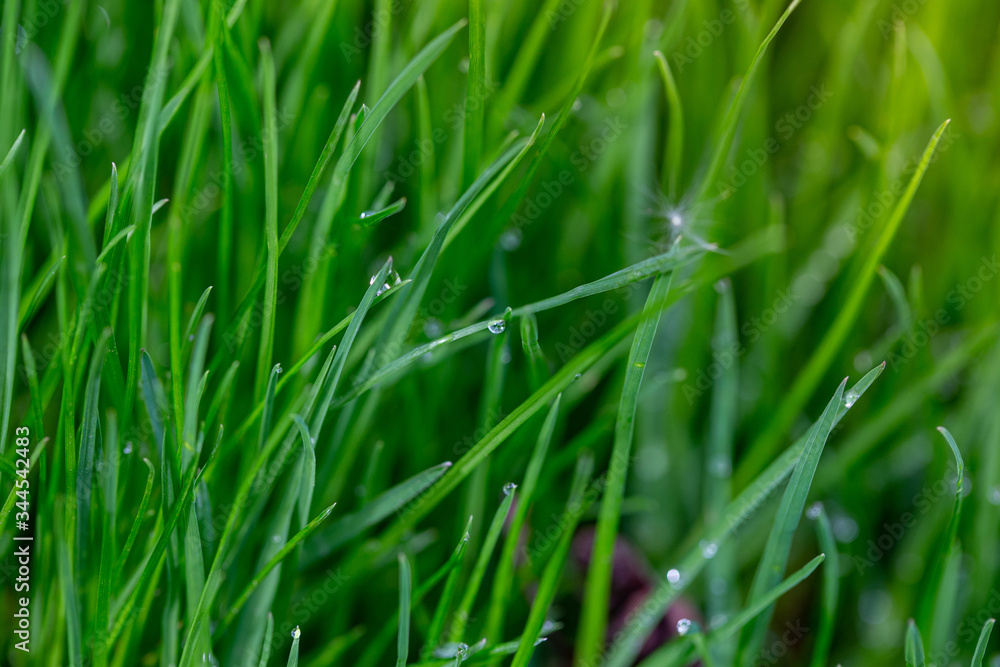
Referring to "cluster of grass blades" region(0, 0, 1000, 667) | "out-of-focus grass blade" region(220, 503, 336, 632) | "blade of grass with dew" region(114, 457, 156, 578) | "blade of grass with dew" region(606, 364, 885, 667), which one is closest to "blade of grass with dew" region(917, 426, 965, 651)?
"cluster of grass blades" region(0, 0, 1000, 667)

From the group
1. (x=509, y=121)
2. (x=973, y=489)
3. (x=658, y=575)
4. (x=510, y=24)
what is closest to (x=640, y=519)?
A: (x=658, y=575)

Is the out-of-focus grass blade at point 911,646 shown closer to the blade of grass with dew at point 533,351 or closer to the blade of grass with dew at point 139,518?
the blade of grass with dew at point 533,351

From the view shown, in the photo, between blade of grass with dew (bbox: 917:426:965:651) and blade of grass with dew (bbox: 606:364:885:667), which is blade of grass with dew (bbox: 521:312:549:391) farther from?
blade of grass with dew (bbox: 917:426:965:651)

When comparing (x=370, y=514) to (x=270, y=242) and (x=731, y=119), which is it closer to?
(x=270, y=242)

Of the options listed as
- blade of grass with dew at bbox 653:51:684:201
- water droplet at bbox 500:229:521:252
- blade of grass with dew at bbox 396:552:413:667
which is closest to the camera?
blade of grass with dew at bbox 396:552:413:667

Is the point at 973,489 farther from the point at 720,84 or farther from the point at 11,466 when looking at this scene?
the point at 11,466

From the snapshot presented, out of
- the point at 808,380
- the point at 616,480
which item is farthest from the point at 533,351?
the point at 808,380

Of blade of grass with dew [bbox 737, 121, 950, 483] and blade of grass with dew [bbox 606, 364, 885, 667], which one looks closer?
blade of grass with dew [bbox 606, 364, 885, 667]
